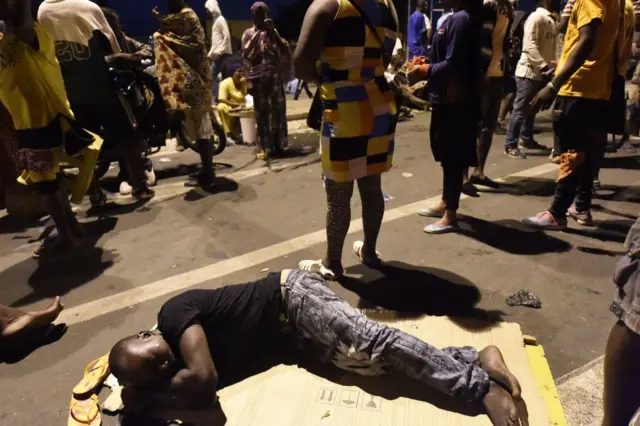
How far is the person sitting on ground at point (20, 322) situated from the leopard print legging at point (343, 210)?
63.1 inches

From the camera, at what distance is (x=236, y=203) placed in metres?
4.50

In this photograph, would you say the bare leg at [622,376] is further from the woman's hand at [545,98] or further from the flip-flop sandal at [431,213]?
the flip-flop sandal at [431,213]

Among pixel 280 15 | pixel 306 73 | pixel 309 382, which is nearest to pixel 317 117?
pixel 306 73

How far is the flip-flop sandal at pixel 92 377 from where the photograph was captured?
2207 millimetres

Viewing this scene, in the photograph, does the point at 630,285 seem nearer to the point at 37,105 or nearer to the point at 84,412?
the point at 84,412

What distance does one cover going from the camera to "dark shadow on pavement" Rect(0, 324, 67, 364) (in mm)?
2547

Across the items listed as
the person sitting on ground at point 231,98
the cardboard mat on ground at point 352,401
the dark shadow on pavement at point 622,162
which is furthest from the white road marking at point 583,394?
the person sitting on ground at point 231,98

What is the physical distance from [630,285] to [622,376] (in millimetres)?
290

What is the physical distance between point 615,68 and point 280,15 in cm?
759

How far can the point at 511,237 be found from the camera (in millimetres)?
3604

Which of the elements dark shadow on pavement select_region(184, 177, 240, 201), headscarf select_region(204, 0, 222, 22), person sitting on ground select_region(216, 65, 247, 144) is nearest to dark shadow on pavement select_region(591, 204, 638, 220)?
dark shadow on pavement select_region(184, 177, 240, 201)

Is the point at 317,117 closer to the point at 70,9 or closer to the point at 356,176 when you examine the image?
the point at 356,176

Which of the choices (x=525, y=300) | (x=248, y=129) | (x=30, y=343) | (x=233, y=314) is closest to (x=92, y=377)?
(x=30, y=343)

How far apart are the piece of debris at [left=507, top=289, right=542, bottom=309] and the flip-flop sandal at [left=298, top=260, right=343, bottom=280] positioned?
1.02 meters
